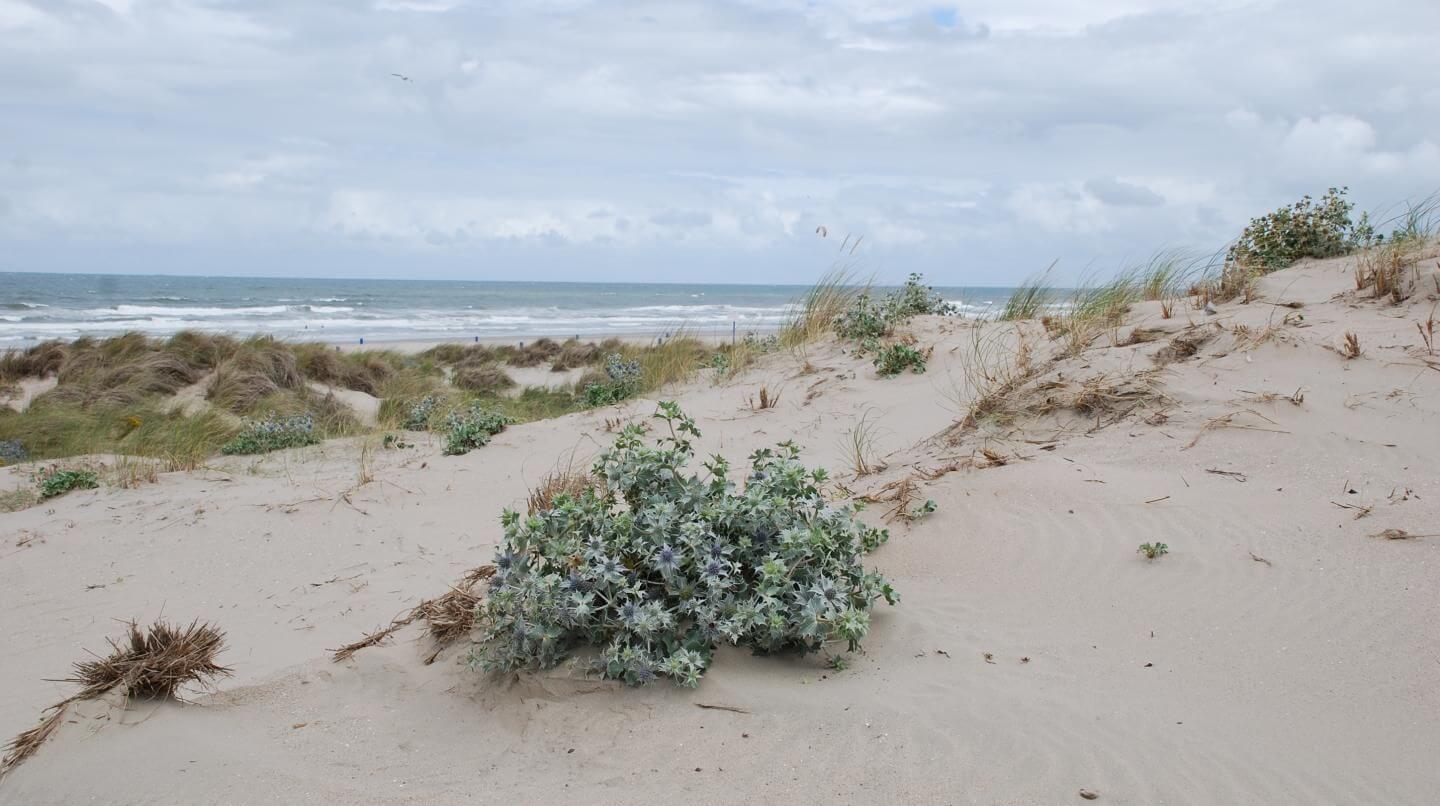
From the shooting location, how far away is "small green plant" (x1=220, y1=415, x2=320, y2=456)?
27.8 feet

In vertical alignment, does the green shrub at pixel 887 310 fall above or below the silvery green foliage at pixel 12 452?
above

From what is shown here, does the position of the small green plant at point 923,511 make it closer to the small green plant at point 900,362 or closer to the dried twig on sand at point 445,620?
the dried twig on sand at point 445,620

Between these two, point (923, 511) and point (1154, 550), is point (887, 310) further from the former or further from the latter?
point (1154, 550)

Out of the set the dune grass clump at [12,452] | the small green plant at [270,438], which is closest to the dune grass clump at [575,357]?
the small green plant at [270,438]

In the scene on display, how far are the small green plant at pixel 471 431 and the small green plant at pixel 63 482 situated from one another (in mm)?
2505

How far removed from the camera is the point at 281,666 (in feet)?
13.5

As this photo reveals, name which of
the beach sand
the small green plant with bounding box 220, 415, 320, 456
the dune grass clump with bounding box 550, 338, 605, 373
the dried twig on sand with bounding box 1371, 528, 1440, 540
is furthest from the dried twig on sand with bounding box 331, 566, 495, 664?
the dune grass clump with bounding box 550, 338, 605, 373

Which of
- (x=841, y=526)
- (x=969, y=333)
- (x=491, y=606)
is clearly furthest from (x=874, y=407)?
(x=491, y=606)

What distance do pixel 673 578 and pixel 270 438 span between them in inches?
262

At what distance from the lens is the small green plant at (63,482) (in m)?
6.83

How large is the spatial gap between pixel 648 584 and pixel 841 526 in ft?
2.41

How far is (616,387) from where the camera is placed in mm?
10500

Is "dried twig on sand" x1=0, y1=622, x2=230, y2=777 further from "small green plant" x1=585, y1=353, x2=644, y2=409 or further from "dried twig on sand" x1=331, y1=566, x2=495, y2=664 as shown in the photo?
"small green plant" x1=585, y1=353, x2=644, y2=409

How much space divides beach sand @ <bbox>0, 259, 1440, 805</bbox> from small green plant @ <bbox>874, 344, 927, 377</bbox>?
2329mm
